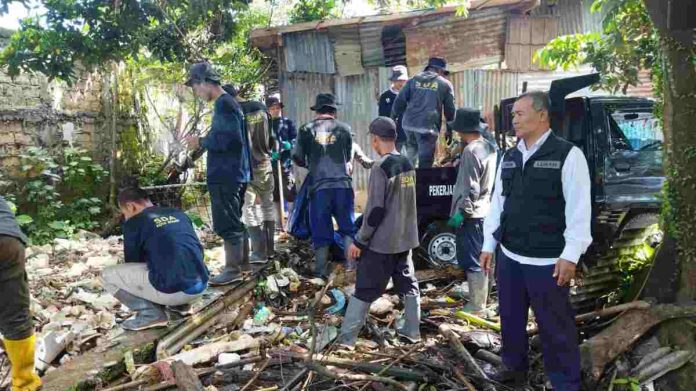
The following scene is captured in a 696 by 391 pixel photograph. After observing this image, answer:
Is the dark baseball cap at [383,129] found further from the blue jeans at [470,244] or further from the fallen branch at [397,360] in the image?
the fallen branch at [397,360]

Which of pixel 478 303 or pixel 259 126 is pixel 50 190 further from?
pixel 478 303

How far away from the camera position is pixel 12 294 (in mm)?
3666

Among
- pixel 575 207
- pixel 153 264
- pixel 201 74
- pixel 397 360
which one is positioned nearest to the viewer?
pixel 575 207

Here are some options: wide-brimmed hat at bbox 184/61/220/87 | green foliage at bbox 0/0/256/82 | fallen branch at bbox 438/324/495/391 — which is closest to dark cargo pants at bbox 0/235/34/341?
wide-brimmed hat at bbox 184/61/220/87

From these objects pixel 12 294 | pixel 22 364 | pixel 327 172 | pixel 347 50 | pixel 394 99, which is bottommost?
pixel 22 364

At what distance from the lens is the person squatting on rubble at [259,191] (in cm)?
636

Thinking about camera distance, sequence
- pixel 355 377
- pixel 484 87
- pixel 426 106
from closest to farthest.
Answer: pixel 355 377 < pixel 426 106 < pixel 484 87

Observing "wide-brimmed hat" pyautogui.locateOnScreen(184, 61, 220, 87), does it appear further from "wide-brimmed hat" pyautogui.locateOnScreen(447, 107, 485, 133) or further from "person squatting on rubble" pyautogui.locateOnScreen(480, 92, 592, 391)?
"person squatting on rubble" pyautogui.locateOnScreen(480, 92, 592, 391)

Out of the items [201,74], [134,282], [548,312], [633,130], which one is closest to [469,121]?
[633,130]

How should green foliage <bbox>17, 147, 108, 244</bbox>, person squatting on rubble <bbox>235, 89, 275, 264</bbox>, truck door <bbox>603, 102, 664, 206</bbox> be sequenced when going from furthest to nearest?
green foliage <bbox>17, 147, 108, 244</bbox>
person squatting on rubble <bbox>235, 89, 275, 264</bbox>
truck door <bbox>603, 102, 664, 206</bbox>

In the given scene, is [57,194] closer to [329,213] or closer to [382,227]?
[329,213]

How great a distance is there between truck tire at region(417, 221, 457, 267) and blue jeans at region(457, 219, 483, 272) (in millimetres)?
936

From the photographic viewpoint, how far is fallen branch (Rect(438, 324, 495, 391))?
3.69 meters

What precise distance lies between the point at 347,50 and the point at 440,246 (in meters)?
5.75
